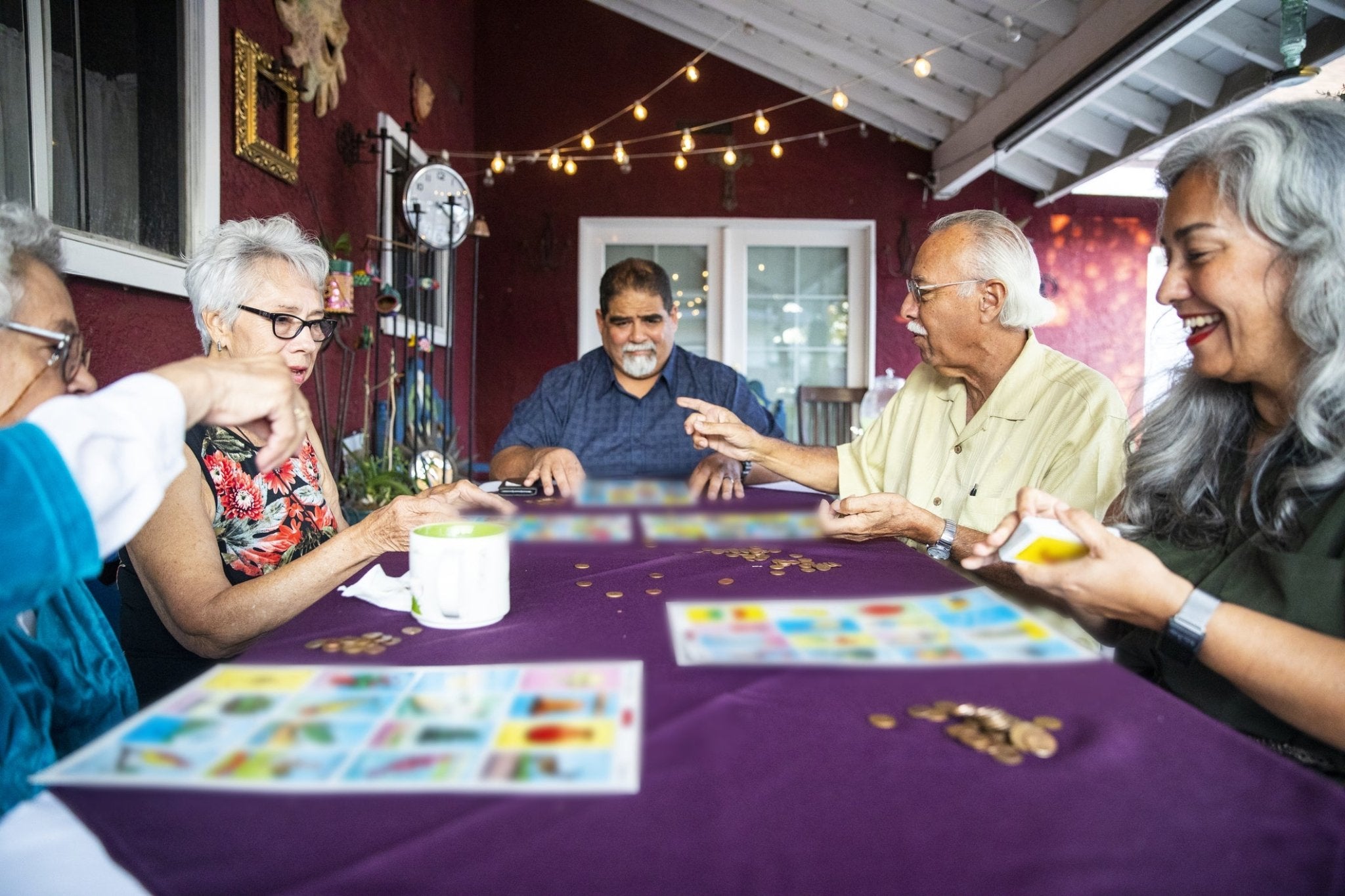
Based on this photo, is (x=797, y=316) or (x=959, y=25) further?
(x=797, y=316)

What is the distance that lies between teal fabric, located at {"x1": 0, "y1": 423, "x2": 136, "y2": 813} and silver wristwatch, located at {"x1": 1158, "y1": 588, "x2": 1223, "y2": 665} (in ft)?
3.40

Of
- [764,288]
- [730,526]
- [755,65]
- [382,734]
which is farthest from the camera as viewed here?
[764,288]

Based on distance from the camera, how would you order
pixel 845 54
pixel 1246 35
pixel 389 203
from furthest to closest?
1. pixel 845 54
2. pixel 389 203
3. pixel 1246 35

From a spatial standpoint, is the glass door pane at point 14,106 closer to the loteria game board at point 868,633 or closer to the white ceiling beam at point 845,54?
the loteria game board at point 868,633

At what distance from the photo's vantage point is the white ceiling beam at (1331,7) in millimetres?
3158

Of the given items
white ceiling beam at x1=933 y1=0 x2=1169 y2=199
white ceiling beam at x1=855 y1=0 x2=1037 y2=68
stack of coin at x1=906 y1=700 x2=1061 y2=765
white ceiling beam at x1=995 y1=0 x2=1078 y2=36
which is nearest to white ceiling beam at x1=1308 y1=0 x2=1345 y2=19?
white ceiling beam at x1=933 y1=0 x2=1169 y2=199

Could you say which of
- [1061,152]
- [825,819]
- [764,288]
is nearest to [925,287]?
[825,819]

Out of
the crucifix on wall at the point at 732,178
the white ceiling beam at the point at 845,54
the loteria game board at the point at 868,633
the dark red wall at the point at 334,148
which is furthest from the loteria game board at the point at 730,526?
the crucifix on wall at the point at 732,178

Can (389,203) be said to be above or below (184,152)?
above

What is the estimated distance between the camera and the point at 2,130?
1749 millimetres

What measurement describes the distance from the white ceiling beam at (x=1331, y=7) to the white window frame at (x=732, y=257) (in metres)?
3.64

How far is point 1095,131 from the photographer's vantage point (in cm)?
535

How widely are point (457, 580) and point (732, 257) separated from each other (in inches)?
243

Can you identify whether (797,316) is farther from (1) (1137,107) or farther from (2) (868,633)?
(2) (868,633)
